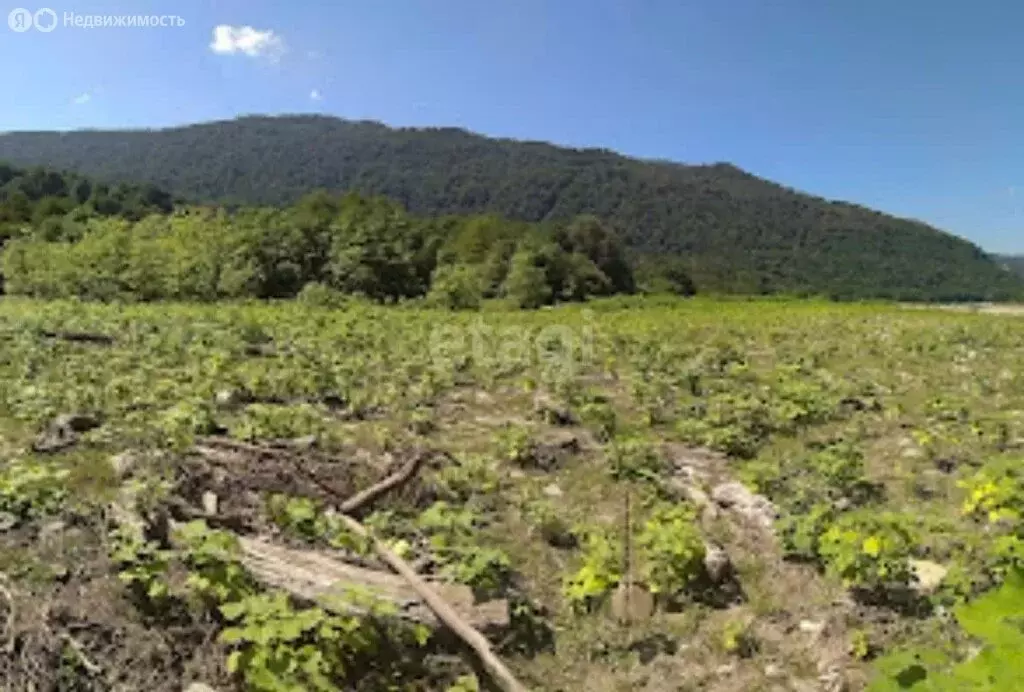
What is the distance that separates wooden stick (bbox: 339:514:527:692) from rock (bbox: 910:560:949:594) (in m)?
2.80

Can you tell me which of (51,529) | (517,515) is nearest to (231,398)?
(517,515)

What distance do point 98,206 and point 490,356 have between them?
9858 cm

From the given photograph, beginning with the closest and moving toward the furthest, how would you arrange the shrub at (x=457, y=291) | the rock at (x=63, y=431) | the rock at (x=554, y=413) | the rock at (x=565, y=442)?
1. the rock at (x=63, y=431)
2. the rock at (x=565, y=442)
3. the rock at (x=554, y=413)
4. the shrub at (x=457, y=291)

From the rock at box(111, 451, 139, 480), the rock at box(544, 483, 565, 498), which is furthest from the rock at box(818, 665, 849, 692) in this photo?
the rock at box(111, 451, 139, 480)

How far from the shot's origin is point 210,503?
6.59 metres

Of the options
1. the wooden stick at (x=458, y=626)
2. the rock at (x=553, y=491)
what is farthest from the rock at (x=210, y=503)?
the rock at (x=553, y=491)

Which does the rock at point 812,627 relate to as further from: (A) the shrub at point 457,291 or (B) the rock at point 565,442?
(A) the shrub at point 457,291

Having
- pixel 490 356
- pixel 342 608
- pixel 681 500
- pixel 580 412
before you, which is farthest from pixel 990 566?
pixel 490 356

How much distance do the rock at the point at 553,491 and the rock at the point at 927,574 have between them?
121 inches

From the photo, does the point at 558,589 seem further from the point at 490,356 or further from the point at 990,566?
the point at 490,356

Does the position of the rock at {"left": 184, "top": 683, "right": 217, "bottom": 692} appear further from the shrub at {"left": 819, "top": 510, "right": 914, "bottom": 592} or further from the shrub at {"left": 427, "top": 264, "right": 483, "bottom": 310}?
the shrub at {"left": 427, "top": 264, "right": 483, "bottom": 310}

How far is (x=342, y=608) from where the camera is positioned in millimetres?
5156

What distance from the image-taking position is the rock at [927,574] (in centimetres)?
616

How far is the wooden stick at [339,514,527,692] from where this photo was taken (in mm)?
5168
